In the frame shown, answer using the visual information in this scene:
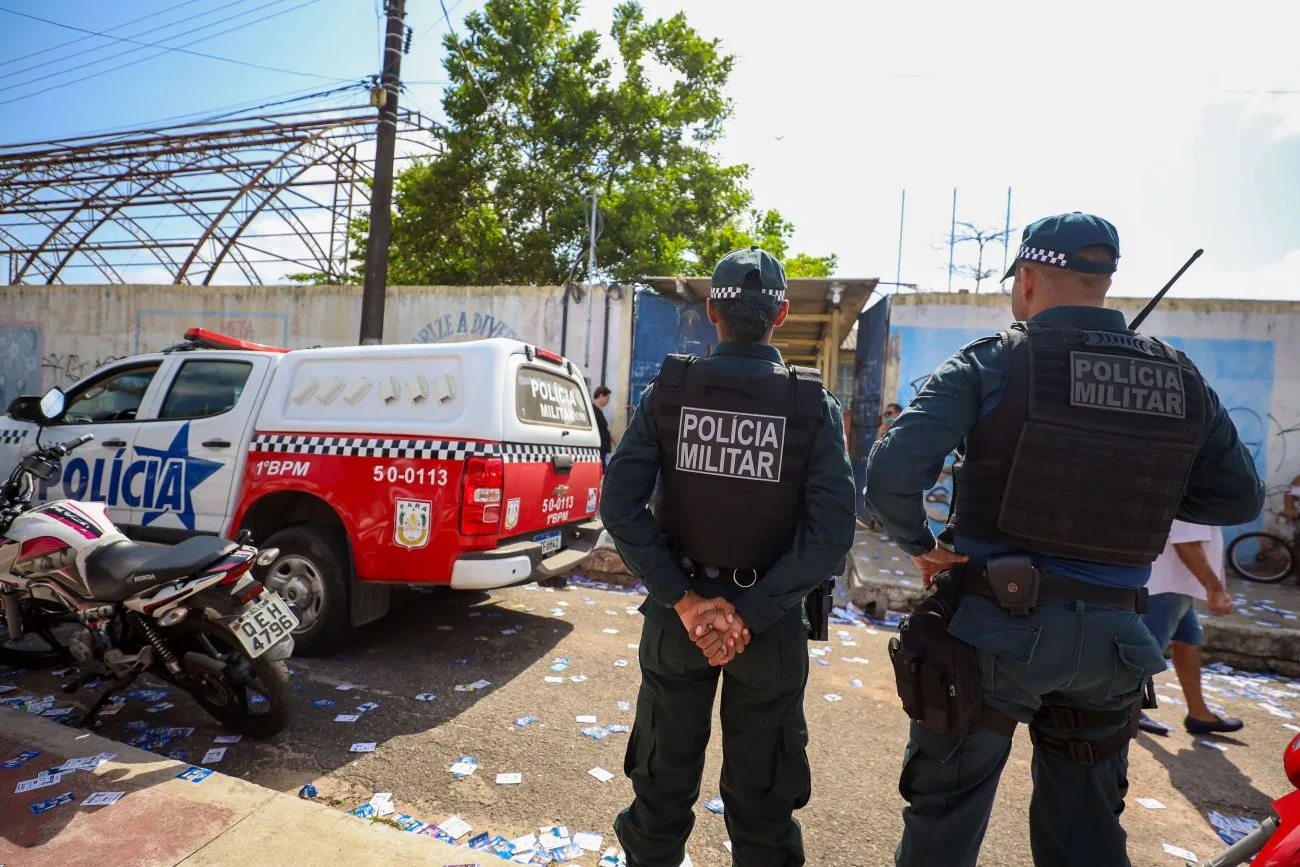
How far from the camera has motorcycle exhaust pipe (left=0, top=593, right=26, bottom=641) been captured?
3.38m

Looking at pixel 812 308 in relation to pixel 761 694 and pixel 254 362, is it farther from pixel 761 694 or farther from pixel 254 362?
pixel 761 694

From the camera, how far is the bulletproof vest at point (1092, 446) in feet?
5.81

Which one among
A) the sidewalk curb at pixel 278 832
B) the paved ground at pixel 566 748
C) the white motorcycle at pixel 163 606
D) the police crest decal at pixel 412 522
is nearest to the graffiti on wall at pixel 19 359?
the paved ground at pixel 566 748

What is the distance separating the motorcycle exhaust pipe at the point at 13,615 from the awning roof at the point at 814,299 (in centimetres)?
745

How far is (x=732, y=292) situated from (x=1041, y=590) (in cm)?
115

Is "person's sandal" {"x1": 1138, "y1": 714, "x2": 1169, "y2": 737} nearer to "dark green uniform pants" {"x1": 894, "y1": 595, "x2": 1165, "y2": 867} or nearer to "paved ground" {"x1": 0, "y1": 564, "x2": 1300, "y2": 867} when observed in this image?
"paved ground" {"x1": 0, "y1": 564, "x2": 1300, "y2": 867}

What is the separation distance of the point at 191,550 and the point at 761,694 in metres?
2.53

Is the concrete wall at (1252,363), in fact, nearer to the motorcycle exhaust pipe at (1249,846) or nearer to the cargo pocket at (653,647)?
the motorcycle exhaust pipe at (1249,846)

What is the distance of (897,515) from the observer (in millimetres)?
1870

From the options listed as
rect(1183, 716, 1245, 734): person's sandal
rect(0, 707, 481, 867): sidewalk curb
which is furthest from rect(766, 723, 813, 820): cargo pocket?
rect(1183, 716, 1245, 734): person's sandal

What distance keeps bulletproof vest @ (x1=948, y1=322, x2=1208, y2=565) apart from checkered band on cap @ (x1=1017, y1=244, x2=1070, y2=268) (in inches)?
8.6

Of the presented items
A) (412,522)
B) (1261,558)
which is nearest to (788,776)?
(412,522)

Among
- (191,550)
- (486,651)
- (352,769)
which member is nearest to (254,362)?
(191,550)

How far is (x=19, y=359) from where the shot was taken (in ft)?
43.5
